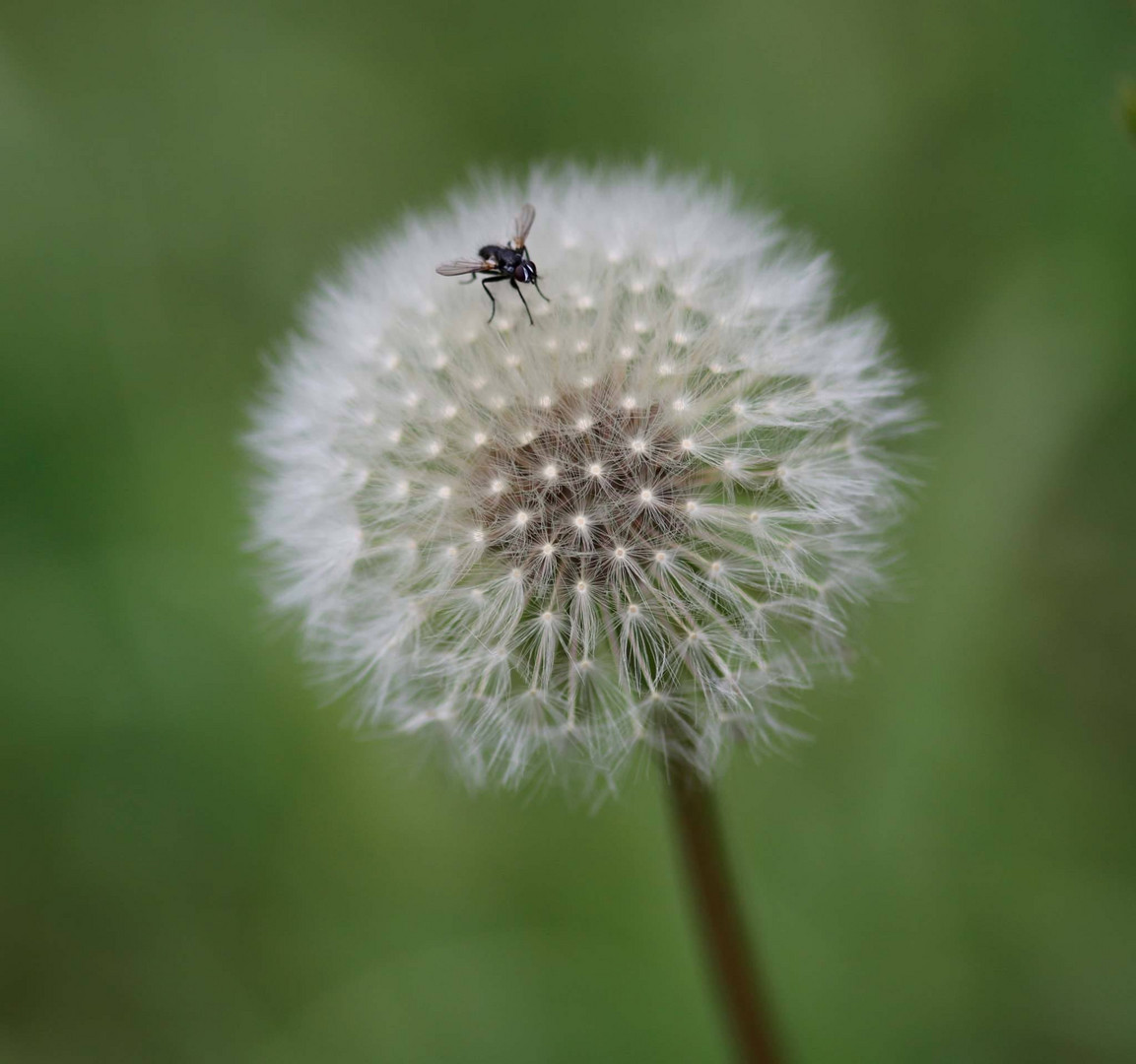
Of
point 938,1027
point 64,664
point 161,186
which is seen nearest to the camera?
point 938,1027

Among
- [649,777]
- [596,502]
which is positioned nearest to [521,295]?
[596,502]

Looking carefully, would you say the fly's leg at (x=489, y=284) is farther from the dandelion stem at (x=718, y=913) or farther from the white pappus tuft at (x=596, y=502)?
the dandelion stem at (x=718, y=913)

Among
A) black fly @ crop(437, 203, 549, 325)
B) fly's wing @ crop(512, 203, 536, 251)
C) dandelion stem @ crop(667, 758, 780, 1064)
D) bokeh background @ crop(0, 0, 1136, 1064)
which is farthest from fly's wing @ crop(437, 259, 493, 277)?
bokeh background @ crop(0, 0, 1136, 1064)

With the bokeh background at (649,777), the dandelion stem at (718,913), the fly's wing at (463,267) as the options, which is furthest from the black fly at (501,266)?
the bokeh background at (649,777)

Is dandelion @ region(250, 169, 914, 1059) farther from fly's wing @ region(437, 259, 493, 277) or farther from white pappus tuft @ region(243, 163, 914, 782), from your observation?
fly's wing @ region(437, 259, 493, 277)

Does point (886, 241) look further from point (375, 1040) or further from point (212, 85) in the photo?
point (375, 1040)

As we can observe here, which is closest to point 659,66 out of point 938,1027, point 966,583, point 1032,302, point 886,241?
point 886,241
